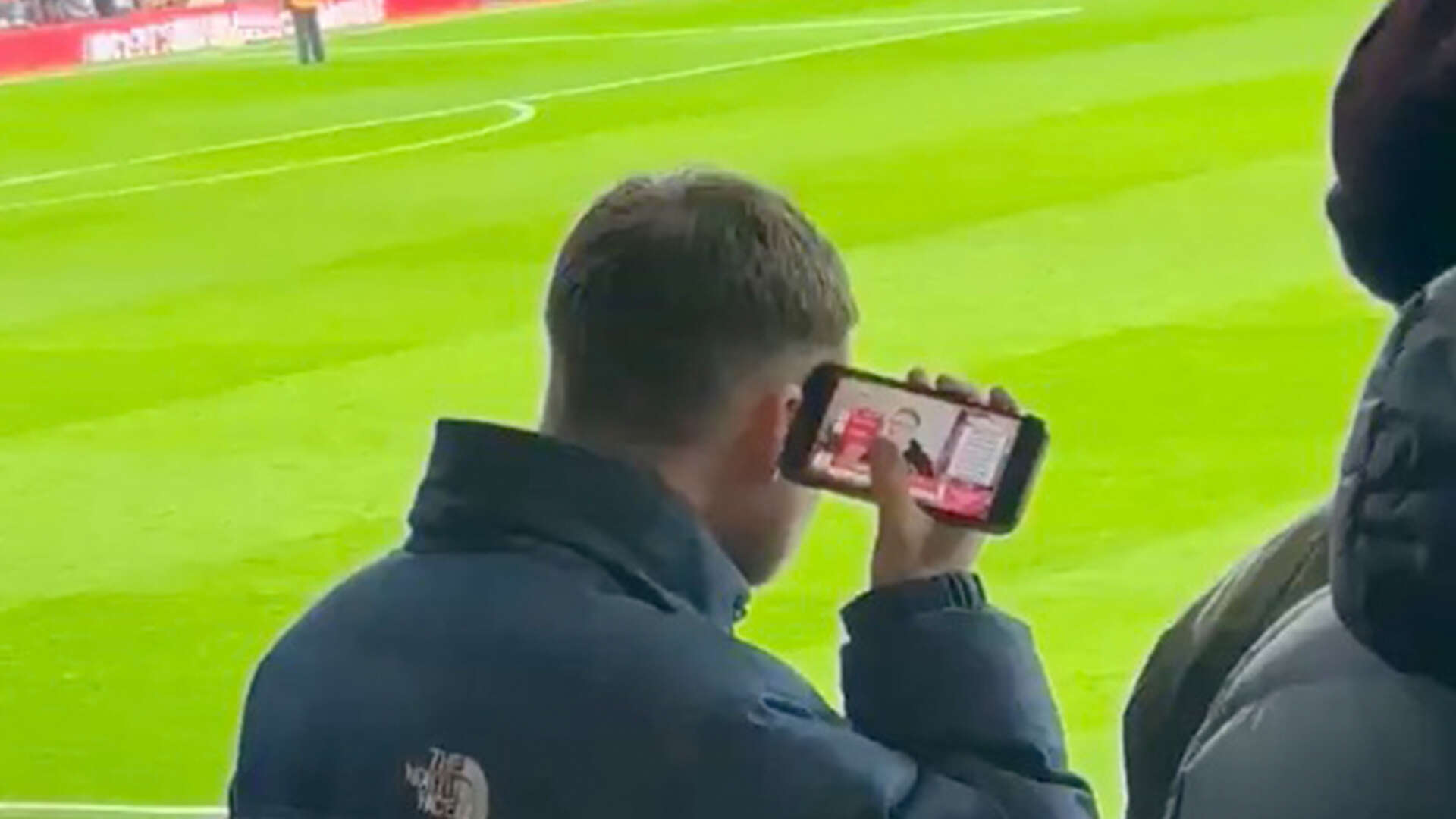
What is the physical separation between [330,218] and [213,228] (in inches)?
14.7

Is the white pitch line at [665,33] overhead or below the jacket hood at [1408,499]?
below

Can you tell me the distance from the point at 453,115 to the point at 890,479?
12676 millimetres

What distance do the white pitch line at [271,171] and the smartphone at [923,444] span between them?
10.6 meters

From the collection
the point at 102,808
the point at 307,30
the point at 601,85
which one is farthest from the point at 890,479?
the point at 307,30

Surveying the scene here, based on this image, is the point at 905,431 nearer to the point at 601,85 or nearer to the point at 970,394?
the point at 970,394

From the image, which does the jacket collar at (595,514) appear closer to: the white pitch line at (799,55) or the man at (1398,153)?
the man at (1398,153)

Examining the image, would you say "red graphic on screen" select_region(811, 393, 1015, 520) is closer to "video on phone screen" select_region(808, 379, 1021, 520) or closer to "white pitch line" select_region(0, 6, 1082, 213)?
"video on phone screen" select_region(808, 379, 1021, 520)

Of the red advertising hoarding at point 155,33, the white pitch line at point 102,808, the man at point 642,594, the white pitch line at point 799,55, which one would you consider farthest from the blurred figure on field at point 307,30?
the man at point 642,594

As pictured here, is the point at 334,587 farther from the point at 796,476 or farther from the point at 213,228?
the point at 213,228

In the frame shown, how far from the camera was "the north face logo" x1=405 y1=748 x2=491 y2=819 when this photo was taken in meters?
1.92

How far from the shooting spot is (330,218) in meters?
11.4

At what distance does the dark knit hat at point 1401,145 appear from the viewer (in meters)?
1.31

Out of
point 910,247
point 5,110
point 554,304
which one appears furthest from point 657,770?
point 5,110

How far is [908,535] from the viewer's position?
1.99 m
